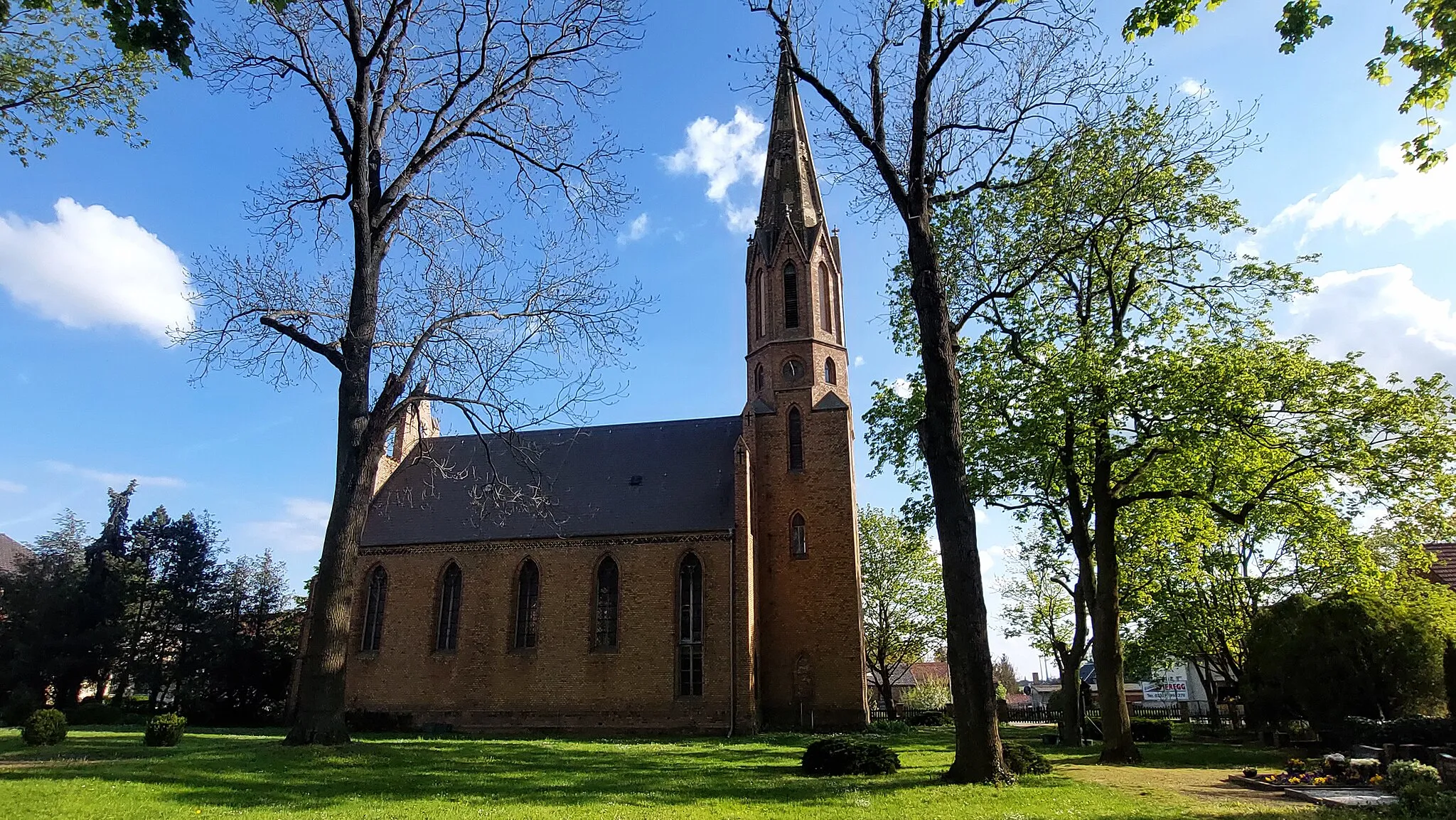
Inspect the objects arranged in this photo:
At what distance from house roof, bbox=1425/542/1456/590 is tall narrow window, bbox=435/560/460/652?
3324 cm

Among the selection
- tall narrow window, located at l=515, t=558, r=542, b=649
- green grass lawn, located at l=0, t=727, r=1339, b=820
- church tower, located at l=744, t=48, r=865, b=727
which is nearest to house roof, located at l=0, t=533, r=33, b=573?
tall narrow window, located at l=515, t=558, r=542, b=649

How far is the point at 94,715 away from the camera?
28328mm

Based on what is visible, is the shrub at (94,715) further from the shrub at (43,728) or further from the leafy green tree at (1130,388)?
the leafy green tree at (1130,388)

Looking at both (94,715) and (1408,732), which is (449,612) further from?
(1408,732)

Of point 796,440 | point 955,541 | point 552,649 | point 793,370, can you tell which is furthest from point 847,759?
point 793,370

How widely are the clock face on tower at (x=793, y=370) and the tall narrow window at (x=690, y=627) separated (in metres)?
7.65

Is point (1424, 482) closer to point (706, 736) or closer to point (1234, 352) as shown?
point (1234, 352)

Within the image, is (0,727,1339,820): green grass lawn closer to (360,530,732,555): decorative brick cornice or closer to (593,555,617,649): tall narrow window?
(593,555,617,649): tall narrow window

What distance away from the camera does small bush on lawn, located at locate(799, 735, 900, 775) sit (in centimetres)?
1343

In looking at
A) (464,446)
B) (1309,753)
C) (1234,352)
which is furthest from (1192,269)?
(464,446)

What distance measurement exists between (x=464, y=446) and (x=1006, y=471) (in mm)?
24288

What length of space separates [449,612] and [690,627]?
30.7 feet

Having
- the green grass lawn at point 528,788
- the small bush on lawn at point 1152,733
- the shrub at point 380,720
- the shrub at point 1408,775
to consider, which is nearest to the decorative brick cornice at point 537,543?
the shrub at point 380,720

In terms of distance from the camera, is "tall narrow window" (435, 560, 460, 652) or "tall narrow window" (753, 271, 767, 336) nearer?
"tall narrow window" (435, 560, 460, 652)
